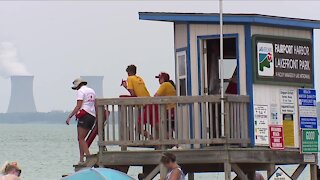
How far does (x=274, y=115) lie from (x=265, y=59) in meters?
1.09

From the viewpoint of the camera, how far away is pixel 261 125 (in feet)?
79.9

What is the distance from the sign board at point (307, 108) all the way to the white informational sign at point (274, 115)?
0.68 meters

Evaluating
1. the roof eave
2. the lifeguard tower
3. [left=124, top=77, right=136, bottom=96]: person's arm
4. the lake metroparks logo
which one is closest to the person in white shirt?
the lifeguard tower

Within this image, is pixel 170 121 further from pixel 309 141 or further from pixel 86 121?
pixel 309 141

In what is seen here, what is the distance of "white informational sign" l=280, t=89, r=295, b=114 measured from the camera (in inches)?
979

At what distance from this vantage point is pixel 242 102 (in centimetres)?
2402

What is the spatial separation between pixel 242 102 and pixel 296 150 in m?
1.84

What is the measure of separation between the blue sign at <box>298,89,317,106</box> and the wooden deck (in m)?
1.50

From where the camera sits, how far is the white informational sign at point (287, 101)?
81.6ft

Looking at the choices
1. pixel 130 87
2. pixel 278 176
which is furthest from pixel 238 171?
pixel 130 87

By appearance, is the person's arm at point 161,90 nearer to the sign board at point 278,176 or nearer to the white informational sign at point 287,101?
the white informational sign at point 287,101

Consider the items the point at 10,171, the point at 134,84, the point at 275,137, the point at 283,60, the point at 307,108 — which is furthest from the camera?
the point at 307,108

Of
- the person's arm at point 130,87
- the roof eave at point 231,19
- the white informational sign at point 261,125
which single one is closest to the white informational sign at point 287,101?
the white informational sign at point 261,125

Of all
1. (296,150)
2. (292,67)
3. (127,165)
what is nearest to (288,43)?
(292,67)
